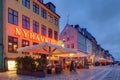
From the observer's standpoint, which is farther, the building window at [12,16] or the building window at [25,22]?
the building window at [25,22]

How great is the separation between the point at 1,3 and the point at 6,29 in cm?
308

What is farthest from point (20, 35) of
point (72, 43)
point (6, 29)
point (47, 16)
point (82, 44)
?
point (82, 44)

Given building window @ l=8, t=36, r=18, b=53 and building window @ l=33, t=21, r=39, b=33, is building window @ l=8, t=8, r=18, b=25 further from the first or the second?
building window @ l=33, t=21, r=39, b=33

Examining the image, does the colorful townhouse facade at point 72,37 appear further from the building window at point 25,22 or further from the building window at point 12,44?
the building window at point 12,44

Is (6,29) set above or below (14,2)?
below

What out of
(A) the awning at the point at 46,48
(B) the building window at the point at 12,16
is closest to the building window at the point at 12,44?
(B) the building window at the point at 12,16

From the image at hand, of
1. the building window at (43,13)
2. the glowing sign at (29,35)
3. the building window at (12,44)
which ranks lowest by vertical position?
the building window at (12,44)

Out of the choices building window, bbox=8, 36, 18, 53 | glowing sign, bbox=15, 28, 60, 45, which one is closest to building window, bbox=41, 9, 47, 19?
glowing sign, bbox=15, 28, 60, 45

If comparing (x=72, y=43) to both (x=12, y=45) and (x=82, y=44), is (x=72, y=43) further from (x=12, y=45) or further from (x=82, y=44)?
(x=12, y=45)

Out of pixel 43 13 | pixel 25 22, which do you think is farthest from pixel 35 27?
pixel 43 13

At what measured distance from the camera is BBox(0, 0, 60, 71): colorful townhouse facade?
98.6 ft

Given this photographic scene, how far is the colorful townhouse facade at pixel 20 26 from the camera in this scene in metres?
30.1

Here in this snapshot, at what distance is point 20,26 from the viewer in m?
34.0

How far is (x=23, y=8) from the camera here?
35.3 m
